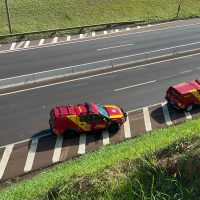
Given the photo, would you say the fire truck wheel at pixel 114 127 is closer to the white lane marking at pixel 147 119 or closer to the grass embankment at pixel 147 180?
the white lane marking at pixel 147 119

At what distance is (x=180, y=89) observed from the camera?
1027 inches

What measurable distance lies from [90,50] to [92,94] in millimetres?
9788

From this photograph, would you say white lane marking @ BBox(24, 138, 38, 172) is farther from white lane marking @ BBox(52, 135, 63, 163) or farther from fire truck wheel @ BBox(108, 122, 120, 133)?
fire truck wheel @ BBox(108, 122, 120, 133)

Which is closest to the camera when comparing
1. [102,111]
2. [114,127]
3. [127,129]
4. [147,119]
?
[114,127]

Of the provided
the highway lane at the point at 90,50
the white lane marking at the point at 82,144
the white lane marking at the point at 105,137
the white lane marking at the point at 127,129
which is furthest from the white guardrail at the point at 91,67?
the white lane marking at the point at 105,137

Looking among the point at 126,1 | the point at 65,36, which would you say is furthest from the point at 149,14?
the point at 65,36

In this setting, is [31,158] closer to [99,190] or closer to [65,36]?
[99,190]

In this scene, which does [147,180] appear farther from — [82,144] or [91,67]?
[91,67]

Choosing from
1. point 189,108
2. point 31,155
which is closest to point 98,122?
point 31,155

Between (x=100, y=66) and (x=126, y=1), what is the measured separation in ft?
63.6

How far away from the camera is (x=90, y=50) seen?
123 feet

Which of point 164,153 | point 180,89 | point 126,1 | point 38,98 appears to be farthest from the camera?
point 126,1

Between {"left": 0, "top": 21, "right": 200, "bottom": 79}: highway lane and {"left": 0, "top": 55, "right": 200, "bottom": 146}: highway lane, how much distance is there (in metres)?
4.00

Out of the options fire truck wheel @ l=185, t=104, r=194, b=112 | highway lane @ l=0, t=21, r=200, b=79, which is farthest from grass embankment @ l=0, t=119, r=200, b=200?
highway lane @ l=0, t=21, r=200, b=79
